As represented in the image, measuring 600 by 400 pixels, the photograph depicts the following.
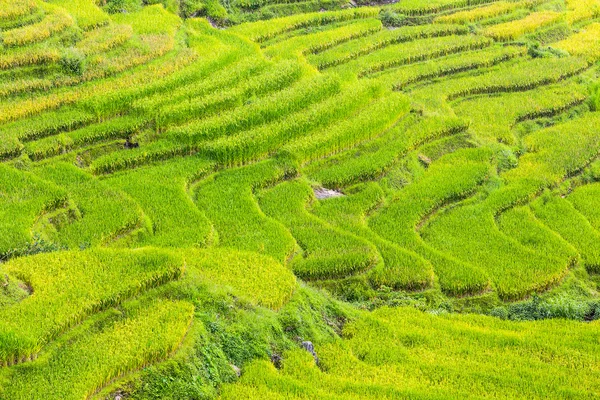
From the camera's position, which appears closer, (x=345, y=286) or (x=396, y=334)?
(x=396, y=334)

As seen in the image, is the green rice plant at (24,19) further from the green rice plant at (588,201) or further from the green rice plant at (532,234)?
the green rice plant at (588,201)

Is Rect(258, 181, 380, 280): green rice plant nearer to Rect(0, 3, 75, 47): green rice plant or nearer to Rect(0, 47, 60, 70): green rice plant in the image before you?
Rect(0, 47, 60, 70): green rice plant

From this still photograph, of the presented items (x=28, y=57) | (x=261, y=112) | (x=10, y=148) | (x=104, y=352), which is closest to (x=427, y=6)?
(x=261, y=112)

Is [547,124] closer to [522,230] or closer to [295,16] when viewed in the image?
[522,230]

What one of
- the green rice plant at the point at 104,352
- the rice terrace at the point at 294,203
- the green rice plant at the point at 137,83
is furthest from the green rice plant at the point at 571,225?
the green rice plant at the point at 104,352

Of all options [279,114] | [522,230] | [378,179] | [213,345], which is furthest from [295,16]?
[213,345]

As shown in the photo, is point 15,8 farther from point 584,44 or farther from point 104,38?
point 584,44

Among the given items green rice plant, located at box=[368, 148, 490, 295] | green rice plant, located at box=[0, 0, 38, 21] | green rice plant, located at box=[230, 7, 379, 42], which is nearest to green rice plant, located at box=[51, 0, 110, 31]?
green rice plant, located at box=[0, 0, 38, 21]
